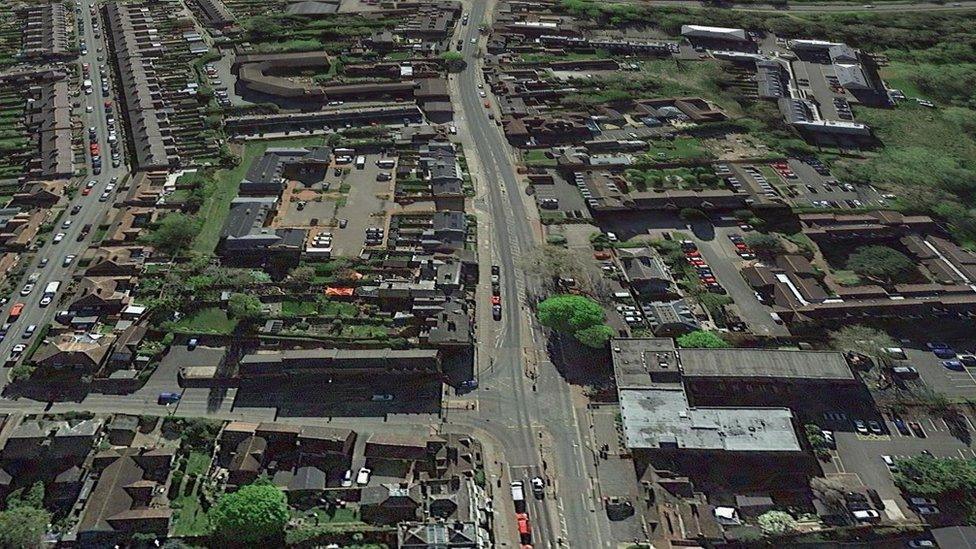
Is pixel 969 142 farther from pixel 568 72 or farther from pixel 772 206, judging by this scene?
pixel 568 72

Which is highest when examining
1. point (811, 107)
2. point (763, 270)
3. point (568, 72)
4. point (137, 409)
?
point (568, 72)

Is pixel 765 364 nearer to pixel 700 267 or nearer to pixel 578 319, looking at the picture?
pixel 700 267

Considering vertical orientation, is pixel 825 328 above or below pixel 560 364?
above

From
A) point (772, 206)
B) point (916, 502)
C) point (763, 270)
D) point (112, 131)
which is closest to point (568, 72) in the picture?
point (772, 206)

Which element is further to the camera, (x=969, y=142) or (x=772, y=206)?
(x=969, y=142)

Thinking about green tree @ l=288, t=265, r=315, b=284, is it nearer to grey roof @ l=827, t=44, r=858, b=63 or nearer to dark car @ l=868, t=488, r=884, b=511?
dark car @ l=868, t=488, r=884, b=511

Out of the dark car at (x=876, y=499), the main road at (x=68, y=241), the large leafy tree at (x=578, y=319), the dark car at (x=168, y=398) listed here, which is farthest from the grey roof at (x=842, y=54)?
the main road at (x=68, y=241)
